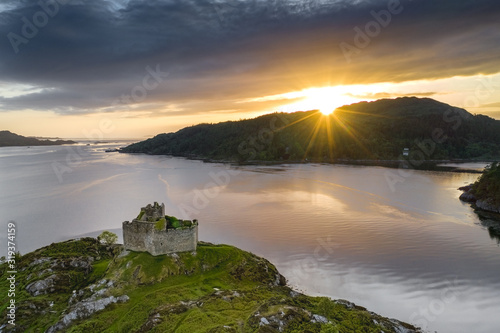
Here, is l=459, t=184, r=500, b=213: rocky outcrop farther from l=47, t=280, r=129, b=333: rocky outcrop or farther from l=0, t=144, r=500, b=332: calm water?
l=47, t=280, r=129, b=333: rocky outcrop

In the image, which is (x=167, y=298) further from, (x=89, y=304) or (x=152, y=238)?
(x=152, y=238)

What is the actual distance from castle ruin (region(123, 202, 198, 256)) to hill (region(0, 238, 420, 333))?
0.82 m

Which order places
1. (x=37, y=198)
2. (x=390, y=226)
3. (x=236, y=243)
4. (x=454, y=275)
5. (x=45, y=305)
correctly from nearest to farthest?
(x=45, y=305) → (x=454, y=275) → (x=236, y=243) → (x=390, y=226) → (x=37, y=198)

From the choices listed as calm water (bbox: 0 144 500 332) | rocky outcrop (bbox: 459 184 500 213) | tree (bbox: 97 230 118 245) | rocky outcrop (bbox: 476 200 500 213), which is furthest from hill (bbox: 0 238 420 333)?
rocky outcrop (bbox: 459 184 500 213)

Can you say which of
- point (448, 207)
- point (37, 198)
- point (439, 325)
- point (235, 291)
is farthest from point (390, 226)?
point (37, 198)

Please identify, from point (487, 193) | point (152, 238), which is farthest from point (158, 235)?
point (487, 193)

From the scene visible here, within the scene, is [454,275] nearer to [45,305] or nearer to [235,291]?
[235,291]

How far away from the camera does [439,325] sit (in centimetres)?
2602

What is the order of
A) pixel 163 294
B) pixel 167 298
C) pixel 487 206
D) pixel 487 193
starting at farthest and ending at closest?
pixel 487 193, pixel 487 206, pixel 163 294, pixel 167 298

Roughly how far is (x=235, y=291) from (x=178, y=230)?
8735 millimetres

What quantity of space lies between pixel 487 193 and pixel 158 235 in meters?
76.6

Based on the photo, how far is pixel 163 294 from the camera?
2548 cm

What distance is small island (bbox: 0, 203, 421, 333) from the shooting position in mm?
21344

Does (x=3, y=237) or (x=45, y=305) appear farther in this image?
(x=3, y=237)
